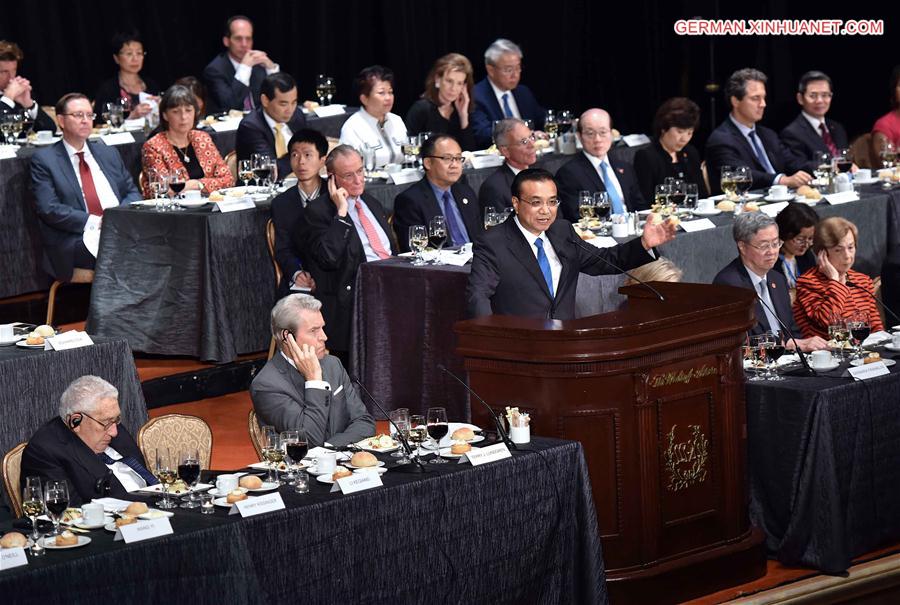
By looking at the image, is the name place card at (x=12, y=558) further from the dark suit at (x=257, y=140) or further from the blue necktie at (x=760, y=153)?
the blue necktie at (x=760, y=153)

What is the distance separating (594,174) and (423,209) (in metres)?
1.20

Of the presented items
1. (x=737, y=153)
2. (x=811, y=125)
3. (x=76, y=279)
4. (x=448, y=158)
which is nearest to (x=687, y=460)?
(x=448, y=158)

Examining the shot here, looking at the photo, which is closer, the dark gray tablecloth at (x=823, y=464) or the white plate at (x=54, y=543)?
the white plate at (x=54, y=543)

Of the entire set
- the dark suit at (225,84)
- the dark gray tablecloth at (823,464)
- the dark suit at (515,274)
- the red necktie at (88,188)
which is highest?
the dark suit at (225,84)

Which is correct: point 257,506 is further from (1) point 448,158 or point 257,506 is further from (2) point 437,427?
(1) point 448,158

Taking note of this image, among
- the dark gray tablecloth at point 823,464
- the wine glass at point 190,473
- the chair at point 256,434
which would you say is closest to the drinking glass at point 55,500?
the wine glass at point 190,473

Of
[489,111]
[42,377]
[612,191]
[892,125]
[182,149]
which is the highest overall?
[489,111]

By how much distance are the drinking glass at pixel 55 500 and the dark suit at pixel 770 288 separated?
3158 mm

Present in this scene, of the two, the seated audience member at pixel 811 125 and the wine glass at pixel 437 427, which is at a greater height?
the seated audience member at pixel 811 125

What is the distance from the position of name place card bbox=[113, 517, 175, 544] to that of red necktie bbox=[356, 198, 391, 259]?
11.3 ft

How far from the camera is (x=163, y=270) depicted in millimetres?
7996

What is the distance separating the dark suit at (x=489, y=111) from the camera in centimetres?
1048

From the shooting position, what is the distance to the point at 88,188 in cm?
852

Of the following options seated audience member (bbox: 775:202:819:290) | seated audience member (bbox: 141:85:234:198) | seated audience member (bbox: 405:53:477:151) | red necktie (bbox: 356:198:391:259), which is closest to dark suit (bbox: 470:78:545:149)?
seated audience member (bbox: 405:53:477:151)
